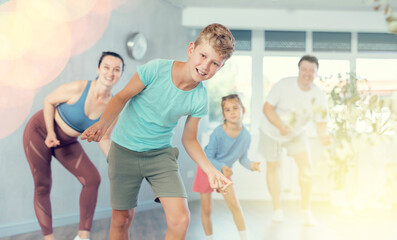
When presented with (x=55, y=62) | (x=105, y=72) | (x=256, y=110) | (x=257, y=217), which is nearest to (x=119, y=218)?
(x=105, y=72)

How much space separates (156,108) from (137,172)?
0.99 feet

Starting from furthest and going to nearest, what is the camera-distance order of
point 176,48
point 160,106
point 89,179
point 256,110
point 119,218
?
point 256,110
point 176,48
point 89,179
point 119,218
point 160,106

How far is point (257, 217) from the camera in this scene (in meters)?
3.79

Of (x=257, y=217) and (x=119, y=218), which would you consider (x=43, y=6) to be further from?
(x=257, y=217)

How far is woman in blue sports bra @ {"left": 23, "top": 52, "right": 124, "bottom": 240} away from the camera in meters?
Result: 2.46

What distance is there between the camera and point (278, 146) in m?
3.68

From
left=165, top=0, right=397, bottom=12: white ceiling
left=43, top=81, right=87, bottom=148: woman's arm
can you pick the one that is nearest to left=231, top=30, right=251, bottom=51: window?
left=165, top=0, right=397, bottom=12: white ceiling

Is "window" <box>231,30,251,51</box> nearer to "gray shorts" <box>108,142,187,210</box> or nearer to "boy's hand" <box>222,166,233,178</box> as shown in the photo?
"boy's hand" <box>222,166,233,178</box>

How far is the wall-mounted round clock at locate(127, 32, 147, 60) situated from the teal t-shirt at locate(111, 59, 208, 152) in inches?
88.6

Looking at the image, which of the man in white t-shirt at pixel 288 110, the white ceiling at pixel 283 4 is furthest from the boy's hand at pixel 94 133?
the white ceiling at pixel 283 4

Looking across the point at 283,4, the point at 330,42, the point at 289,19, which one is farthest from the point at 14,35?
the point at 330,42

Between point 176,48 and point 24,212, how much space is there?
239cm

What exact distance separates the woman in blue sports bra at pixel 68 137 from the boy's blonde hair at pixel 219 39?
1.11 m

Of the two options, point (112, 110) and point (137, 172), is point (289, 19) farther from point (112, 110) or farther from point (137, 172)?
point (112, 110)
